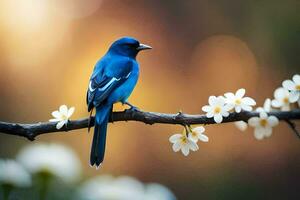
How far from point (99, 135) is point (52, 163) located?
4.67ft

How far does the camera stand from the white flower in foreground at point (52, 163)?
1.11 metres

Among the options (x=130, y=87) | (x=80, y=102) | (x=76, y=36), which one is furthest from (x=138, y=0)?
(x=130, y=87)

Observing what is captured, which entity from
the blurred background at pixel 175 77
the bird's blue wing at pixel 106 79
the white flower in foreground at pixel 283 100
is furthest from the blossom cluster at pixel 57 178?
the blurred background at pixel 175 77

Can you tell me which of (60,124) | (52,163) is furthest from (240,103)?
(52,163)

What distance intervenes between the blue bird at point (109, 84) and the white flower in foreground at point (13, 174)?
1.26 meters

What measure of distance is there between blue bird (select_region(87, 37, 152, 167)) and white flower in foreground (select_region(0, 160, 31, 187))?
4.15 ft

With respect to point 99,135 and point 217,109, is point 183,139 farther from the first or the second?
point 99,135

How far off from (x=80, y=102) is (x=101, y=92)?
8.57 feet

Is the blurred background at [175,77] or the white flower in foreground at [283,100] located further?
the blurred background at [175,77]

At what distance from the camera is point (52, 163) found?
3.77 ft

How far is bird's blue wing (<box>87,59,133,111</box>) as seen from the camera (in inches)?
107

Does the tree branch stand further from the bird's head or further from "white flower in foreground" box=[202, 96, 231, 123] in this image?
the bird's head

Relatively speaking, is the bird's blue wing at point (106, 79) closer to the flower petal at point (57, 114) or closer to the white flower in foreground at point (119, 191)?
the flower petal at point (57, 114)

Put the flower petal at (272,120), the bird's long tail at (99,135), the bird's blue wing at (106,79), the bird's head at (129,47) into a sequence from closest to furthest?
1. the flower petal at (272,120)
2. the bird's long tail at (99,135)
3. the bird's blue wing at (106,79)
4. the bird's head at (129,47)
